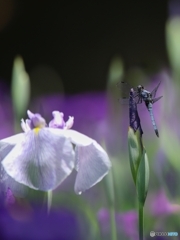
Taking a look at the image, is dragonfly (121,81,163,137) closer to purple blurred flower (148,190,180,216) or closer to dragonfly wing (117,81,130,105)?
dragonfly wing (117,81,130,105)

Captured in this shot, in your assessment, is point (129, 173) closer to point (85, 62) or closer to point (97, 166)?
point (97, 166)

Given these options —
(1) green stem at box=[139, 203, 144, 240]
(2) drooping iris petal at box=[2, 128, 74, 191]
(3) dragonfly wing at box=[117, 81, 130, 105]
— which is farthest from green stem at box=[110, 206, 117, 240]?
(3) dragonfly wing at box=[117, 81, 130, 105]

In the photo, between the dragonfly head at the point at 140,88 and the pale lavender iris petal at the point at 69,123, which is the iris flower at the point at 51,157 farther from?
the dragonfly head at the point at 140,88

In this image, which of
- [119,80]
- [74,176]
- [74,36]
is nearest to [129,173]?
[74,176]

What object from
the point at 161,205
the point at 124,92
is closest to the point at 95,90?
the point at 124,92

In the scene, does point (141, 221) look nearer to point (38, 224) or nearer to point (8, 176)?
point (38, 224)

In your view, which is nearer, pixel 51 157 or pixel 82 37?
pixel 51 157

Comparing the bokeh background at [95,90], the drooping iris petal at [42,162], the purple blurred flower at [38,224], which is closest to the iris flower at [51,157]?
the drooping iris petal at [42,162]
